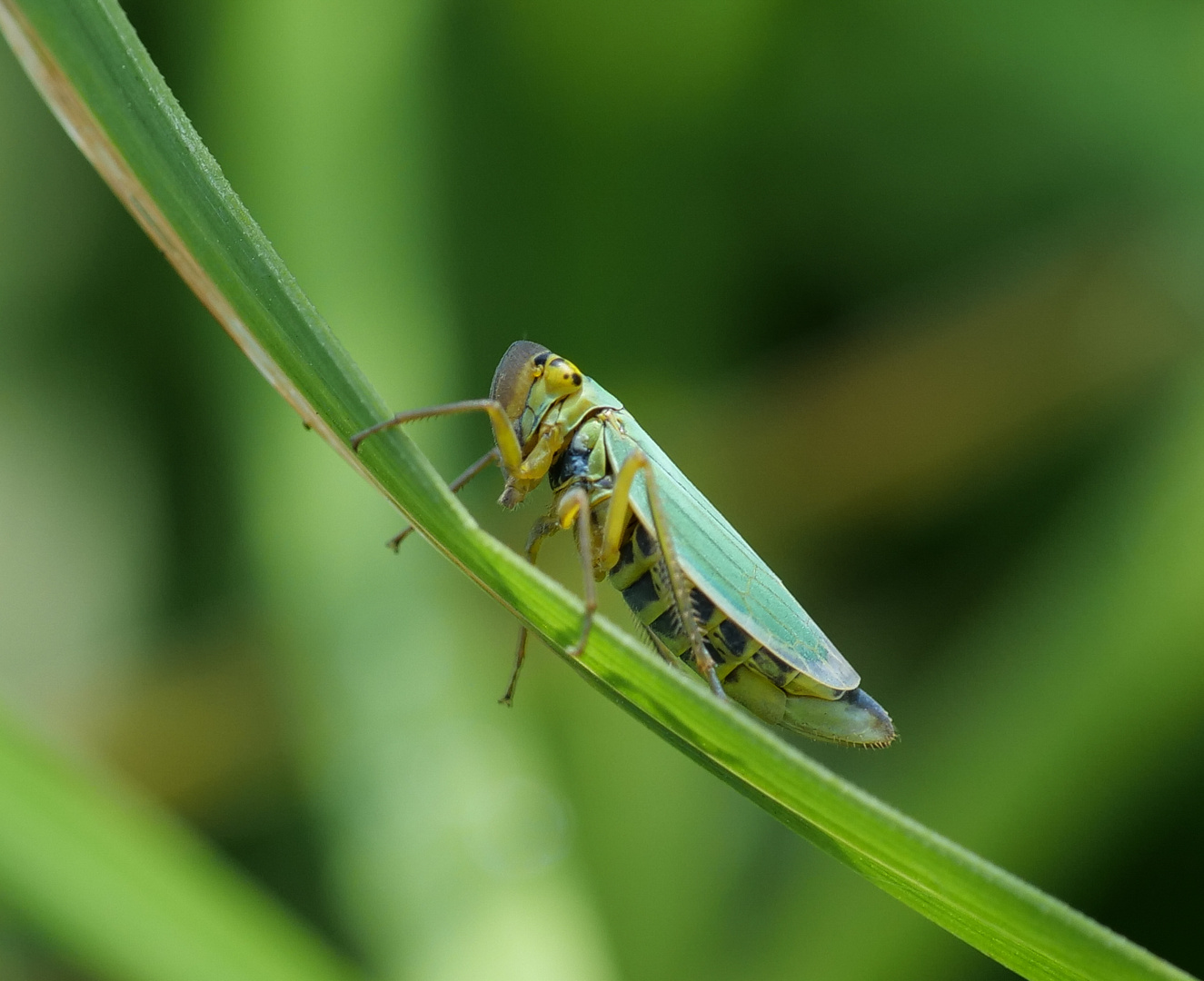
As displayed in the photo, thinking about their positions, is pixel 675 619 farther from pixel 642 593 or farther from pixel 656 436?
pixel 656 436

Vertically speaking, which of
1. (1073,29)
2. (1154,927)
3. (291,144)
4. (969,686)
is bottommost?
(1154,927)

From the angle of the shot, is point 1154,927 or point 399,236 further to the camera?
point 399,236

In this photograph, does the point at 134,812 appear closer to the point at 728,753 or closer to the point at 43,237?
the point at 728,753

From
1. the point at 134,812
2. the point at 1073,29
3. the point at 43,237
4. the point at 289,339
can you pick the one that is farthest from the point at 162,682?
the point at 1073,29

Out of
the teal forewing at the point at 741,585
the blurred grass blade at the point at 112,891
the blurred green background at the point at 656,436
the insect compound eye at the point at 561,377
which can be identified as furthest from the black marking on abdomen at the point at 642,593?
the blurred grass blade at the point at 112,891

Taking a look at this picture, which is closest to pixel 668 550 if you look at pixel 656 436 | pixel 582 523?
pixel 582 523
